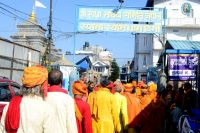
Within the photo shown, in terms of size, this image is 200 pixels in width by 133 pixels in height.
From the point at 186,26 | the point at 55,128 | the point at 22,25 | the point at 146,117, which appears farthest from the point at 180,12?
the point at 55,128

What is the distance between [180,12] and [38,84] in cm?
5397

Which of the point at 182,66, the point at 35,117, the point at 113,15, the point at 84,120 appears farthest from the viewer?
the point at 113,15

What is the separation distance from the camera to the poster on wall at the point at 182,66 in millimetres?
13203

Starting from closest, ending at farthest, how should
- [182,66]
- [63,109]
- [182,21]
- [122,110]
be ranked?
[63,109] < [122,110] < [182,66] < [182,21]

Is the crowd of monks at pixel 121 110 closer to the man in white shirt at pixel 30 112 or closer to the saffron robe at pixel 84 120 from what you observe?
the saffron robe at pixel 84 120

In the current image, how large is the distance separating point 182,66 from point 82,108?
7885 millimetres

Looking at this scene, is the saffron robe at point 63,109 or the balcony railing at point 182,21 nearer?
the saffron robe at point 63,109

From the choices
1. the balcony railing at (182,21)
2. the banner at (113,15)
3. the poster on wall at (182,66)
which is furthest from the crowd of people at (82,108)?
the balcony railing at (182,21)

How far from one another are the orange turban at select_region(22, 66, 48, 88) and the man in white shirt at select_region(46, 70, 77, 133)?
390mm

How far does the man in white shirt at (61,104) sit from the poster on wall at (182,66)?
817cm

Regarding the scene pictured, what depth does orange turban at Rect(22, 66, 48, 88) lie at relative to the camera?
4.04m

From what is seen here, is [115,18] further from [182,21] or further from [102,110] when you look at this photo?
[182,21]

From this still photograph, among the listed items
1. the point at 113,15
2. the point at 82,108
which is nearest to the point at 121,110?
the point at 82,108

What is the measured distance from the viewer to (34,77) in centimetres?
405
